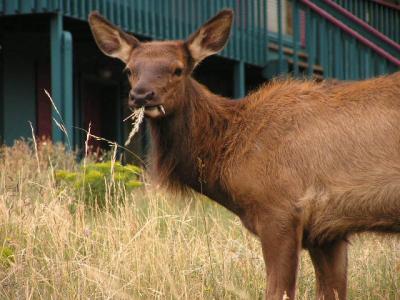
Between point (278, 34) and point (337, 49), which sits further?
point (278, 34)

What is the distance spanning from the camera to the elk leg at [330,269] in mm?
5828

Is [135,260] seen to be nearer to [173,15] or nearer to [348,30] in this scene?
[173,15]

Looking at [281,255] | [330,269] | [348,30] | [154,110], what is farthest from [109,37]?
[348,30]

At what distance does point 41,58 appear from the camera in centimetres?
1554

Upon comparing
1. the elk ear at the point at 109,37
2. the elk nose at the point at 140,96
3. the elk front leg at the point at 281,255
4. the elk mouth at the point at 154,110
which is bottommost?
the elk front leg at the point at 281,255

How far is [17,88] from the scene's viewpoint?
15086 mm

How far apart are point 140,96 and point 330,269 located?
1717mm

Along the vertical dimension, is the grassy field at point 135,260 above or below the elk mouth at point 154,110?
below

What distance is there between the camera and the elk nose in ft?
17.9

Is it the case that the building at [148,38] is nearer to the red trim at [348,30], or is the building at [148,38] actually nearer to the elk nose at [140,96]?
the red trim at [348,30]

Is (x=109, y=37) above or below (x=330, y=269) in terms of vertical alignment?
above

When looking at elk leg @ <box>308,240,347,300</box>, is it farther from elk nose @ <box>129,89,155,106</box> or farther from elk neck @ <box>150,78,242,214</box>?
elk nose @ <box>129,89,155,106</box>

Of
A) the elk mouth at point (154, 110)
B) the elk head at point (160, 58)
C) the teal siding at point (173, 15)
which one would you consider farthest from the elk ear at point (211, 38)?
the teal siding at point (173, 15)

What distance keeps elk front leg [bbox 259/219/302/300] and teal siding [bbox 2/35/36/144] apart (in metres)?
9.78
